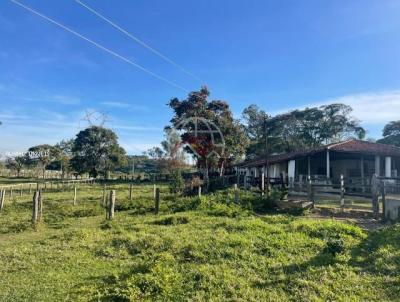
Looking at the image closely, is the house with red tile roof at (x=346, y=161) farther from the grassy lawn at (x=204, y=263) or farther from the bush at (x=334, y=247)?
the bush at (x=334, y=247)

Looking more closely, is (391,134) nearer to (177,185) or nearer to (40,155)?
(177,185)

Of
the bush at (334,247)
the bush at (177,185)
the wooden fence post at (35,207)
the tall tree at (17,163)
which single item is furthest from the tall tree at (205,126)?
the tall tree at (17,163)

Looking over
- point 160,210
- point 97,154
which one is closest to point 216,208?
A: point 160,210

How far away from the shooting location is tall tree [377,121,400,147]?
53.5 m

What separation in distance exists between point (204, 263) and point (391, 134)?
5535 centimetres

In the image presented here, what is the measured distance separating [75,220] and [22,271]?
25.1 ft

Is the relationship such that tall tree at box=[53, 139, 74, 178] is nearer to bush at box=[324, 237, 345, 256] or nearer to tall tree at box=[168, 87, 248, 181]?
tall tree at box=[168, 87, 248, 181]

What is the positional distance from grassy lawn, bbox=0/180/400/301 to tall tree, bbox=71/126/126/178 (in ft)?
151

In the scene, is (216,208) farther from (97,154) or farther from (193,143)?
(97,154)

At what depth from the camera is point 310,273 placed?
6.93 m

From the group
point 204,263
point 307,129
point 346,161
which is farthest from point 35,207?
point 307,129

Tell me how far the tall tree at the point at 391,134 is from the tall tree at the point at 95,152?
4024cm

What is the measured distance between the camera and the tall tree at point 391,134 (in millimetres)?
53469

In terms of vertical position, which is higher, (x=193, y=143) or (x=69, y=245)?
(x=193, y=143)
